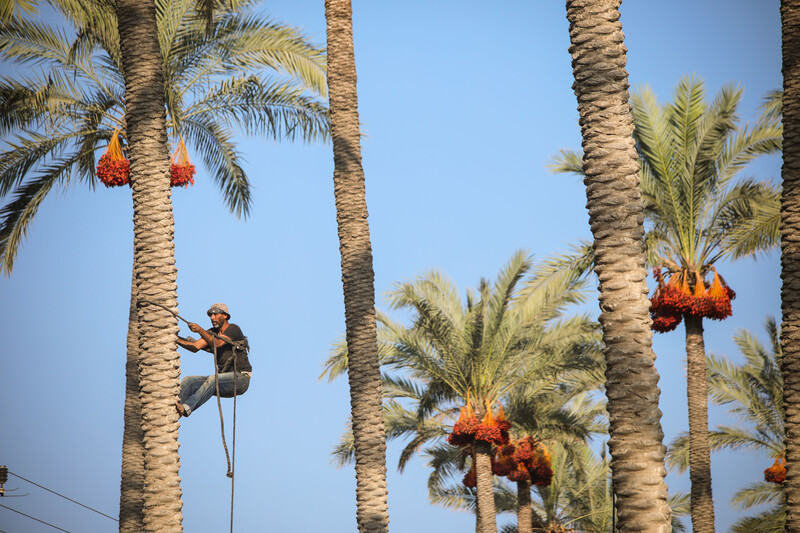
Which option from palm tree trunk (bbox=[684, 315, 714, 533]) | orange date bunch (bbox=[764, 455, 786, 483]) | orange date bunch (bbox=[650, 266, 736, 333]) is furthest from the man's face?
orange date bunch (bbox=[764, 455, 786, 483])

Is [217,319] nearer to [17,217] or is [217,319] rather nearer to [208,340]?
[208,340]

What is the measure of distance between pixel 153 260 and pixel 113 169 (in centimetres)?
624

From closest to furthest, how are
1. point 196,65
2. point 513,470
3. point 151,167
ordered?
point 151,167, point 196,65, point 513,470

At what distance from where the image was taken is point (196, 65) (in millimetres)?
16875

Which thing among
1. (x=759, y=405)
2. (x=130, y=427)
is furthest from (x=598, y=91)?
(x=759, y=405)

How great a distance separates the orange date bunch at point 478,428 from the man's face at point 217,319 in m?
13.4

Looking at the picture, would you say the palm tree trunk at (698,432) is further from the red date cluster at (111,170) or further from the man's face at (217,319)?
the man's face at (217,319)

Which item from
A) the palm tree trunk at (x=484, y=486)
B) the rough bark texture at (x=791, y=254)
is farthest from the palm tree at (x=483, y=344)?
the rough bark texture at (x=791, y=254)

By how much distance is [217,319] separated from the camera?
970 cm

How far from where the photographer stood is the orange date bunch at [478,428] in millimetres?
→ 22125

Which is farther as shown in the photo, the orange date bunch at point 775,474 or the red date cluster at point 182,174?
the orange date bunch at point 775,474

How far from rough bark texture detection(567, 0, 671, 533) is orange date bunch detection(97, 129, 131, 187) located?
9361mm

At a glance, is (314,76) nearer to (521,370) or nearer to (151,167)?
(151,167)

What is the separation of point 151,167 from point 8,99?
7.70 m
